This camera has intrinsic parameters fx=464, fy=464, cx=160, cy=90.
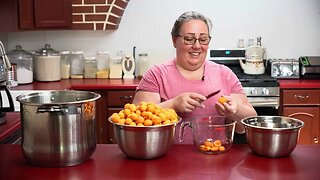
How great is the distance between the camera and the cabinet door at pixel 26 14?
14.1 ft

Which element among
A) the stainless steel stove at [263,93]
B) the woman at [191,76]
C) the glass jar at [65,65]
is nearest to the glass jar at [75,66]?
the glass jar at [65,65]

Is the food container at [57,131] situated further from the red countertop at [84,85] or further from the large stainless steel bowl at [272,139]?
the red countertop at [84,85]

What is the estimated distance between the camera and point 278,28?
4.70 meters

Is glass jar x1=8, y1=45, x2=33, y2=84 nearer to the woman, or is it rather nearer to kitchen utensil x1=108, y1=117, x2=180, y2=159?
the woman

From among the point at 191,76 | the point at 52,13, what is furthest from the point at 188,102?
the point at 52,13

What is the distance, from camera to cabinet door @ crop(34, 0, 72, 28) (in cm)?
439

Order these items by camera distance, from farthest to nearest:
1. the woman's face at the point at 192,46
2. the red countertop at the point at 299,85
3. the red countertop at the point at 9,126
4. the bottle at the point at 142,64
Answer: the bottle at the point at 142,64, the red countertop at the point at 299,85, the red countertop at the point at 9,126, the woman's face at the point at 192,46

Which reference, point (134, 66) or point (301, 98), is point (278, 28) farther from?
point (134, 66)

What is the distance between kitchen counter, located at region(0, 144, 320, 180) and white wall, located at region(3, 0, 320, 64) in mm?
2879

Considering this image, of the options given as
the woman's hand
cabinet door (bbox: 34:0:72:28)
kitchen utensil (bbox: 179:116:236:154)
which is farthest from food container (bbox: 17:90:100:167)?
cabinet door (bbox: 34:0:72:28)

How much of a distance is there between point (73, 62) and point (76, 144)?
10.0ft

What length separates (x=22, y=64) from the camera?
4344 mm

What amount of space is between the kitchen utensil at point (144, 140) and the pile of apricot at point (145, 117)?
0.08 feet

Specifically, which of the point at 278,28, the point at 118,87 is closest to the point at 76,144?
the point at 118,87
